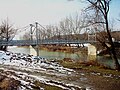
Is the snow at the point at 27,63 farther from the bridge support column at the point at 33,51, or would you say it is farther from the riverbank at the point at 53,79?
the bridge support column at the point at 33,51

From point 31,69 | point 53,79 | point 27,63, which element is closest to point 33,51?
point 27,63

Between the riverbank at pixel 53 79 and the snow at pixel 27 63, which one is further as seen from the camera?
the snow at pixel 27 63

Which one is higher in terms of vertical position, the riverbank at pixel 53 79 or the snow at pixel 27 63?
the snow at pixel 27 63

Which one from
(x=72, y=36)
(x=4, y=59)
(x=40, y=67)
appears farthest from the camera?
(x=72, y=36)

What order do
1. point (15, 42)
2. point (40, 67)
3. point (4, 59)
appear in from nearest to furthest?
point (40, 67)
point (4, 59)
point (15, 42)

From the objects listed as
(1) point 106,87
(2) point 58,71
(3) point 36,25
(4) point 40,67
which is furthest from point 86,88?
(3) point 36,25

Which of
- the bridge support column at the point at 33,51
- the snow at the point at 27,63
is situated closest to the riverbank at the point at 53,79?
the snow at the point at 27,63

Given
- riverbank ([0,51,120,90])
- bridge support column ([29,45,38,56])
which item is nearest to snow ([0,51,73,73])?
riverbank ([0,51,120,90])

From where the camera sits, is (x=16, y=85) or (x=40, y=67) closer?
(x=16, y=85)

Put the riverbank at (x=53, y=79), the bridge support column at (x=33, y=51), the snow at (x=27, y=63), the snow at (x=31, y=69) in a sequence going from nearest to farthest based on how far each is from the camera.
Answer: the riverbank at (x=53, y=79) → the snow at (x=31, y=69) → the snow at (x=27, y=63) → the bridge support column at (x=33, y=51)

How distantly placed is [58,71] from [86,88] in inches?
191

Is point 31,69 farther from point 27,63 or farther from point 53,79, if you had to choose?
point 53,79

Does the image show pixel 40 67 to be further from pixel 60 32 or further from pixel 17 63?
pixel 60 32

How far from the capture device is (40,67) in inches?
667
